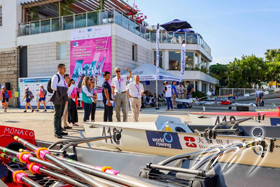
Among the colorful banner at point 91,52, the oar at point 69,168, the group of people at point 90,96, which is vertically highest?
the colorful banner at point 91,52

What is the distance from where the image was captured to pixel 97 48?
1738 cm

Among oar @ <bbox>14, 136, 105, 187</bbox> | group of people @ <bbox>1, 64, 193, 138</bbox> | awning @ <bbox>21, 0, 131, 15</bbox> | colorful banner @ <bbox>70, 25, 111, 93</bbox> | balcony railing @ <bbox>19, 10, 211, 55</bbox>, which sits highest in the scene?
awning @ <bbox>21, 0, 131, 15</bbox>

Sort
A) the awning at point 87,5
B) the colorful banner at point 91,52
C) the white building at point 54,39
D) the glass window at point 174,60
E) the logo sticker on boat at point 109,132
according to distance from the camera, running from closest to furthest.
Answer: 1. the logo sticker on boat at point 109,132
2. the colorful banner at point 91,52
3. the white building at point 54,39
4. the awning at point 87,5
5. the glass window at point 174,60

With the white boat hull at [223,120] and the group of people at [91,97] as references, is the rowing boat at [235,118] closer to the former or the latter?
the white boat hull at [223,120]

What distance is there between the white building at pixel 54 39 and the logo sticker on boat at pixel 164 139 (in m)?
13.5

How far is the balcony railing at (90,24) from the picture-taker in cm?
1734

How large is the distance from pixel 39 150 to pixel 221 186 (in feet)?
5.84

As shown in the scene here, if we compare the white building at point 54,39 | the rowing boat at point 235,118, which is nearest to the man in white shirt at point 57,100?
the rowing boat at point 235,118

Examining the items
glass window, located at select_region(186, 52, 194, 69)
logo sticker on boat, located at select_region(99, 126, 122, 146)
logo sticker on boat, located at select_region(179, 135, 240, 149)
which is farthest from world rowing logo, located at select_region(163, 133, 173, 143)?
glass window, located at select_region(186, 52, 194, 69)

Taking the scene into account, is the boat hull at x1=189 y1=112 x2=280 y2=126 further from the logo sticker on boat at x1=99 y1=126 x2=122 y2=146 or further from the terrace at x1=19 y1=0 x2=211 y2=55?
the terrace at x1=19 y1=0 x2=211 y2=55

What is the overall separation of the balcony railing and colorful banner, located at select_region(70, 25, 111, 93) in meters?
0.57

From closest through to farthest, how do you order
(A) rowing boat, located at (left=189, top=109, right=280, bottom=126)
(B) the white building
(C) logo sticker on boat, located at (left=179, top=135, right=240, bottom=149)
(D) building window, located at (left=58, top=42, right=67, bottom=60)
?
(C) logo sticker on boat, located at (left=179, top=135, right=240, bottom=149), (A) rowing boat, located at (left=189, top=109, right=280, bottom=126), (B) the white building, (D) building window, located at (left=58, top=42, right=67, bottom=60)

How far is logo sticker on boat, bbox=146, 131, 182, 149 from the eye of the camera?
3697 mm

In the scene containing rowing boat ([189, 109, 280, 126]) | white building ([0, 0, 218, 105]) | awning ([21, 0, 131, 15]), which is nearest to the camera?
rowing boat ([189, 109, 280, 126])
